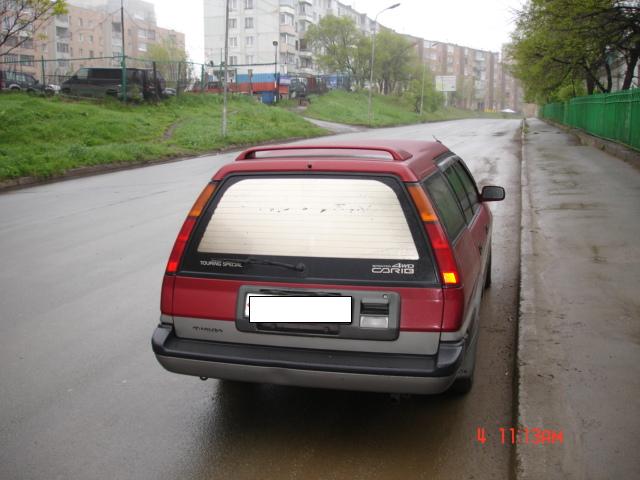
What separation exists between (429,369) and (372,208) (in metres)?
0.83

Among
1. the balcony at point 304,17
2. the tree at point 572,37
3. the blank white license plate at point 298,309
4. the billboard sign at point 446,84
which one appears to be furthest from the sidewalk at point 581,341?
the billboard sign at point 446,84

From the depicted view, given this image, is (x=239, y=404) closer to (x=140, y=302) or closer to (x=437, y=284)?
(x=437, y=284)

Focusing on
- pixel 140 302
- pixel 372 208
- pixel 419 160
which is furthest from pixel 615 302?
pixel 140 302

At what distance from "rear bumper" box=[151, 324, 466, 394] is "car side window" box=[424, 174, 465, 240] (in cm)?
67

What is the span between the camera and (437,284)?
3314mm

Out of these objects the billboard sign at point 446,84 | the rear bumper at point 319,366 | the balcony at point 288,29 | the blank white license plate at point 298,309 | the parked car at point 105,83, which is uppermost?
the balcony at point 288,29

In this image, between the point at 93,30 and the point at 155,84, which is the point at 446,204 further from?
the point at 93,30

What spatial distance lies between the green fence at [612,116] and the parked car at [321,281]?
16708 mm

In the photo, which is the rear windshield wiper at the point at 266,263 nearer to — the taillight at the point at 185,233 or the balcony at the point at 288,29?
the taillight at the point at 185,233

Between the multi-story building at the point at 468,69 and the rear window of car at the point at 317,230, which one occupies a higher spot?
the multi-story building at the point at 468,69

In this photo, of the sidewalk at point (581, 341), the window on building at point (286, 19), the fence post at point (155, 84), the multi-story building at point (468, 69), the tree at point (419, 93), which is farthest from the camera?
the multi-story building at point (468, 69)

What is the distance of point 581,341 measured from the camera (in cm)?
474
